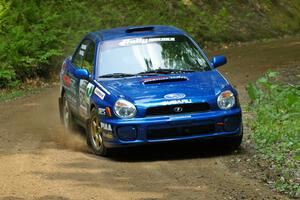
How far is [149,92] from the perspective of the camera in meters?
10.3

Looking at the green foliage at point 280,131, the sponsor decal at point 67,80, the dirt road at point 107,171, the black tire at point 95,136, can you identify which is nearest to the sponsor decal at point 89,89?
the black tire at point 95,136

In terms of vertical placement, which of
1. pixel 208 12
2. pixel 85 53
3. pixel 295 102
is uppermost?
pixel 85 53

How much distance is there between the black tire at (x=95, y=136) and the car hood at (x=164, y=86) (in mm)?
492

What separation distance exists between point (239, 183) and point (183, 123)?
166cm

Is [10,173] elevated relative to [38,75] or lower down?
elevated

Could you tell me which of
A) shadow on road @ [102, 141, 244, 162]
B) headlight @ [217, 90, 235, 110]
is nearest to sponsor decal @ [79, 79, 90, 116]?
shadow on road @ [102, 141, 244, 162]

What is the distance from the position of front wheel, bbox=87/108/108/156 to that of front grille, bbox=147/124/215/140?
80cm

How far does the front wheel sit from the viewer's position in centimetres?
1065

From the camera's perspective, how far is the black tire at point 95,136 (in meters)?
10.6

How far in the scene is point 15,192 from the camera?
8.43 meters

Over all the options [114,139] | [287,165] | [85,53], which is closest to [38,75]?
[85,53]

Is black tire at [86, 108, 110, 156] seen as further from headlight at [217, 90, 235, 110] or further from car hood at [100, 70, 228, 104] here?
headlight at [217, 90, 235, 110]

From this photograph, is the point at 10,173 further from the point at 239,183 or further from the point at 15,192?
the point at 239,183

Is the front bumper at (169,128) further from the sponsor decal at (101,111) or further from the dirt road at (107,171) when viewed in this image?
the dirt road at (107,171)
